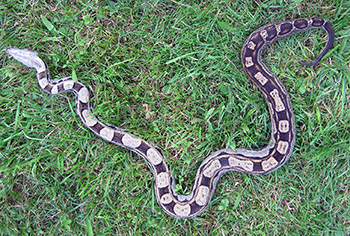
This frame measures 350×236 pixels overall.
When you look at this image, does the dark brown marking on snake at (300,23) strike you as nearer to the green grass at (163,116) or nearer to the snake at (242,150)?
the snake at (242,150)

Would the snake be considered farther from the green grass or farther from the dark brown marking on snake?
the green grass

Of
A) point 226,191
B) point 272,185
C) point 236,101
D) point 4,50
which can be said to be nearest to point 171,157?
point 226,191

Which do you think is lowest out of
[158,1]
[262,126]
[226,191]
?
[226,191]

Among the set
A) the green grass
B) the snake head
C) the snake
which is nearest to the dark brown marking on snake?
the snake

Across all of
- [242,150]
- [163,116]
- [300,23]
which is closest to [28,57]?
[163,116]

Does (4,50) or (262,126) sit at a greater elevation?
(262,126)

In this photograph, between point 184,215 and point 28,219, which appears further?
point 28,219

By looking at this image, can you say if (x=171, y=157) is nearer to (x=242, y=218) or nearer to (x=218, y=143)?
(x=218, y=143)
